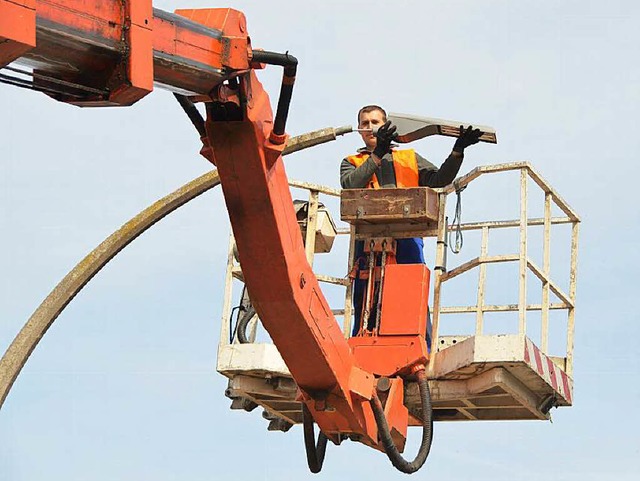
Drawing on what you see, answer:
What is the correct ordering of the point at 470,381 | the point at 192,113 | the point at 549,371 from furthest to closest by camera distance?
the point at 549,371
the point at 470,381
the point at 192,113

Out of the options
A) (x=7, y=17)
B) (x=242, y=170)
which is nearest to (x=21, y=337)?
(x=242, y=170)

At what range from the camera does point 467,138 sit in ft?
51.3

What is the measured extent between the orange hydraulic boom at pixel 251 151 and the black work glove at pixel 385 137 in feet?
5.34

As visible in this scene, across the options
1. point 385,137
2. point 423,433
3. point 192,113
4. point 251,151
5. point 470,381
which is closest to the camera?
point 192,113

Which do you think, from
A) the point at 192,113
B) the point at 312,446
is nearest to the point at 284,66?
the point at 192,113

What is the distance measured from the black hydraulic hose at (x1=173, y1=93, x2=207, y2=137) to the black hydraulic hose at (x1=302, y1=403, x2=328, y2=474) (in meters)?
4.25

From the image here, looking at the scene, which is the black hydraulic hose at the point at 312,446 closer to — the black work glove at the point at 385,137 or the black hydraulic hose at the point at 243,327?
the black hydraulic hose at the point at 243,327

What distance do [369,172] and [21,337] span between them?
4855mm

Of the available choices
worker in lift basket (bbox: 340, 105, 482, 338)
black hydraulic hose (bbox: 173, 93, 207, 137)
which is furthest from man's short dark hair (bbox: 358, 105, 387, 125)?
black hydraulic hose (bbox: 173, 93, 207, 137)

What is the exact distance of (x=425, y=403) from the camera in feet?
50.5

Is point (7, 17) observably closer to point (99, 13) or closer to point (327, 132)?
point (99, 13)

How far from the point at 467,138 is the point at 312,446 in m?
3.35

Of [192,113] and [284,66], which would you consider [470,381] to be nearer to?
[192,113]

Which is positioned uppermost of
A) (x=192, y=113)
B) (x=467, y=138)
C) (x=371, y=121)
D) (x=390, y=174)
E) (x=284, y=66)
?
(x=371, y=121)
